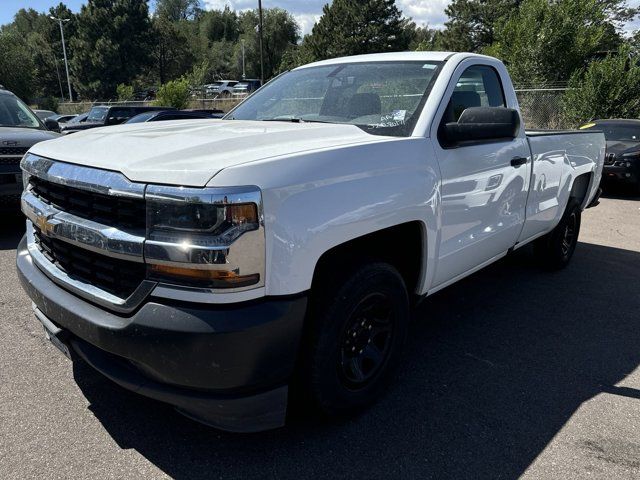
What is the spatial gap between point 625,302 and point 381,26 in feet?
171

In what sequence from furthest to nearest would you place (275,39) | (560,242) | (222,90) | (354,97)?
(275,39) → (222,90) → (560,242) → (354,97)

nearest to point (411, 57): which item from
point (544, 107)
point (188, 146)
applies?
point (188, 146)

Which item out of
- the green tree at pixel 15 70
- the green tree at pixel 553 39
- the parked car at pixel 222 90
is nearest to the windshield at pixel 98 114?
the green tree at pixel 553 39

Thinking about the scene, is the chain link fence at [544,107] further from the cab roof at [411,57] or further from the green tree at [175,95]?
the green tree at [175,95]

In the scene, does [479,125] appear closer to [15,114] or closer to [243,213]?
[243,213]

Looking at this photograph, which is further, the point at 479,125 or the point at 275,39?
the point at 275,39

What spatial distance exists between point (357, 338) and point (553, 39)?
22075 mm

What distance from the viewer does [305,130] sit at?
2.80 metres

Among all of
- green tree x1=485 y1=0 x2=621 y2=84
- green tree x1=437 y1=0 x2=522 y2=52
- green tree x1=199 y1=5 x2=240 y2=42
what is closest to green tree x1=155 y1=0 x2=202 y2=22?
green tree x1=199 y1=5 x2=240 y2=42

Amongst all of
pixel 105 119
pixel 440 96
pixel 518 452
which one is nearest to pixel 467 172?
pixel 440 96

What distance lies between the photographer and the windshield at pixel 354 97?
302cm

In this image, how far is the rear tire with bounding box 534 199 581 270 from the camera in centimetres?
512

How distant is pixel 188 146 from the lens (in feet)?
7.46

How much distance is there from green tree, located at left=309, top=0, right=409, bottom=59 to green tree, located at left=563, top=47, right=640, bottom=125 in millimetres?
36941
